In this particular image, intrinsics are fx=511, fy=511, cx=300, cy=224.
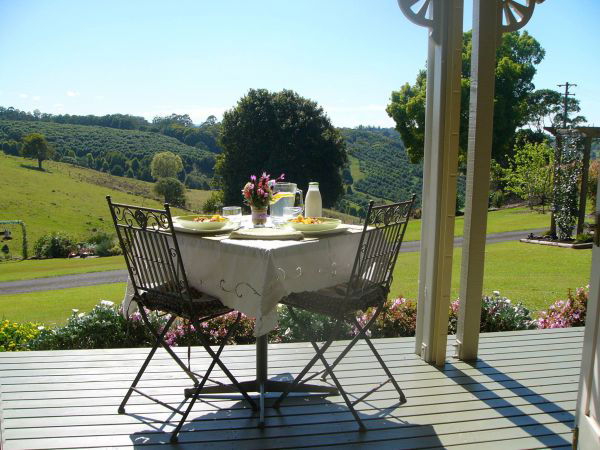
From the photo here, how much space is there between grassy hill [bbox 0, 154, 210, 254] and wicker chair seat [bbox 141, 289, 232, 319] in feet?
45.1

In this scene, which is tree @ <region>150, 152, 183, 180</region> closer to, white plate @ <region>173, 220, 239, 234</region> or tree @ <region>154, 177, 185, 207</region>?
tree @ <region>154, 177, 185, 207</region>

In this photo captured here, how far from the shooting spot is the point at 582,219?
11547mm

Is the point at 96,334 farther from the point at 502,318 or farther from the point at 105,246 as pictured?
the point at 105,246

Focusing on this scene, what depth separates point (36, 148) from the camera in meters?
15.8

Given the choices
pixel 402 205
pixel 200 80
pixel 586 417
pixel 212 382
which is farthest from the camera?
pixel 200 80

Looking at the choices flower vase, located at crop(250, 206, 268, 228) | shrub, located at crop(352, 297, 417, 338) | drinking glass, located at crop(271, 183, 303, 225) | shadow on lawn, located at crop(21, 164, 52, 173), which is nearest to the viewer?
flower vase, located at crop(250, 206, 268, 228)

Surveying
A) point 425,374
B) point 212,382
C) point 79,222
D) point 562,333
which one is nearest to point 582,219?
point 562,333

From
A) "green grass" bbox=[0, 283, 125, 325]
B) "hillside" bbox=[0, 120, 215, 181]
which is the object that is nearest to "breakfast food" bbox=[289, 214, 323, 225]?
"green grass" bbox=[0, 283, 125, 325]

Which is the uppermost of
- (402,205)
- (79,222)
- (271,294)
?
(402,205)

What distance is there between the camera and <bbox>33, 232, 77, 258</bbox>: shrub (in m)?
14.4

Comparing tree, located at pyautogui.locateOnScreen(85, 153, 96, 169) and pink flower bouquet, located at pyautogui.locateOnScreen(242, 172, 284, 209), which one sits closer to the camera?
pink flower bouquet, located at pyautogui.locateOnScreen(242, 172, 284, 209)

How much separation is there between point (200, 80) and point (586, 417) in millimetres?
16281

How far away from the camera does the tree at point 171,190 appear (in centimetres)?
1151

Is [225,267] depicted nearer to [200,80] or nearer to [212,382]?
[212,382]
